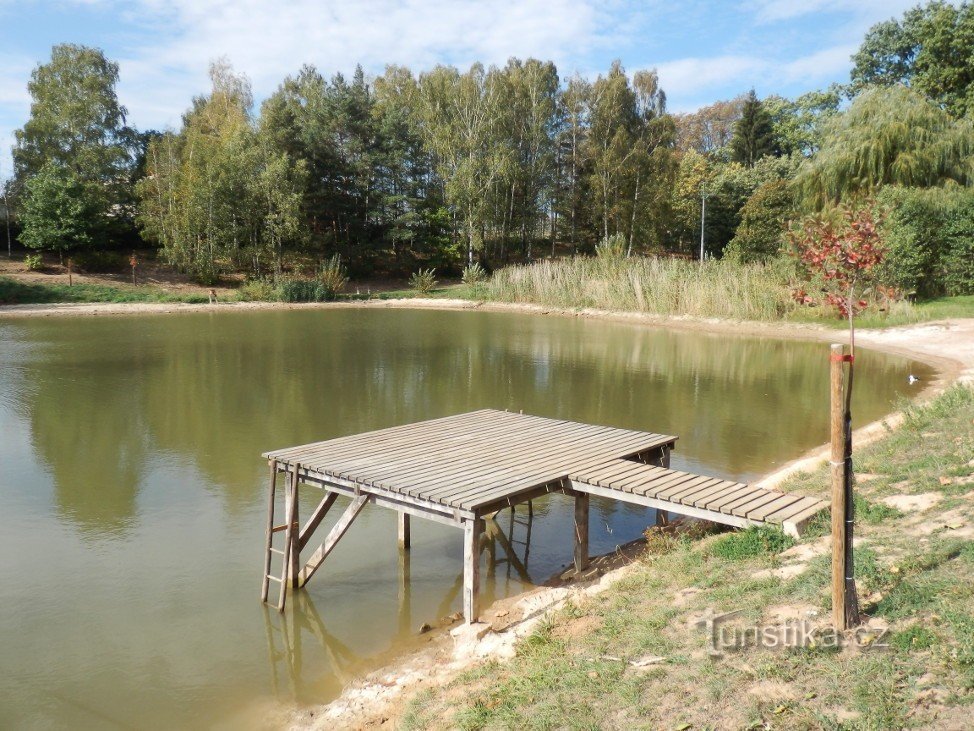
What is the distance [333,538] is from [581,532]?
2284 mm

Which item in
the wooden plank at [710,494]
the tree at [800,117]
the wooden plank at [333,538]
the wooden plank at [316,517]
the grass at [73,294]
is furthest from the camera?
the tree at [800,117]

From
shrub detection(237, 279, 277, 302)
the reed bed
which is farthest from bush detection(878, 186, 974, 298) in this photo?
shrub detection(237, 279, 277, 302)

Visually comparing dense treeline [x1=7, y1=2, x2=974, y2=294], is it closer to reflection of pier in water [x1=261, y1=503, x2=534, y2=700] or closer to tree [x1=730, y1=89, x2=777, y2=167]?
tree [x1=730, y1=89, x2=777, y2=167]

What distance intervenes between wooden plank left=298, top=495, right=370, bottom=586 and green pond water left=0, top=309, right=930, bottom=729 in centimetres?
17

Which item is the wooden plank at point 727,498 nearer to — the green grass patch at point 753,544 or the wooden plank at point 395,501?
the green grass patch at point 753,544

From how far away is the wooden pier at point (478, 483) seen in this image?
21.8ft

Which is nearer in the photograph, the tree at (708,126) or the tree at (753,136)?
the tree at (753,136)

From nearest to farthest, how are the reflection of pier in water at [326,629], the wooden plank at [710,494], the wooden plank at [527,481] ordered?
the reflection of pier in water at [326,629] < the wooden plank at [527,481] < the wooden plank at [710,494]

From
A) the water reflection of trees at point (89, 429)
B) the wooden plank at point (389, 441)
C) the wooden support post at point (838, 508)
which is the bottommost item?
the water reflection of trees at point (89, 429)

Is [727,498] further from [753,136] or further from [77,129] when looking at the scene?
[753,136]

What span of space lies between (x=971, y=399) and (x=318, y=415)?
9.91m

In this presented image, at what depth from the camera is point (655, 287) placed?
29906 millimetres

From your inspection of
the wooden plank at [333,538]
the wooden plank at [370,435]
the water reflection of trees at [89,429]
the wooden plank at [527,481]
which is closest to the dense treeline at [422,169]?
the water reflection of trees at [89,429]

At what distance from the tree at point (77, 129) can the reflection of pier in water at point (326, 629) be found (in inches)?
1357
